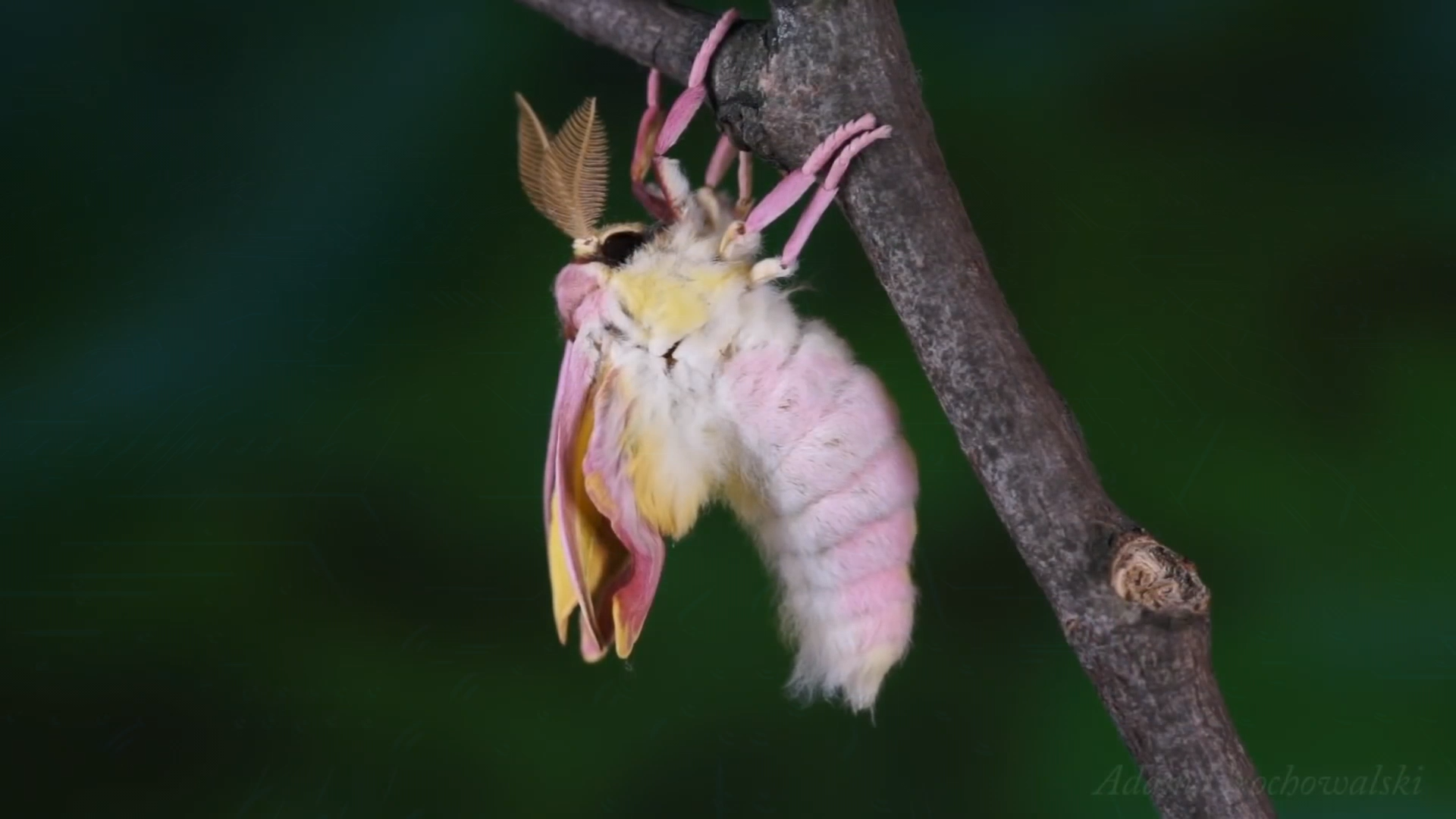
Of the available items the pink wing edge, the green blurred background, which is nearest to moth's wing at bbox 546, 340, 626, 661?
the pink wing edge

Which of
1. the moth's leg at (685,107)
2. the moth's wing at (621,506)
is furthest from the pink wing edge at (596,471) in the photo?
the moth's leg at (685,107)

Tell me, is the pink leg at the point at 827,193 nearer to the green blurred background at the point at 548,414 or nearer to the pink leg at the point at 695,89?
the pink leg at the point at 695,89

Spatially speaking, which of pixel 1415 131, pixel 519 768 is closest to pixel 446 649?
pixel 519 768

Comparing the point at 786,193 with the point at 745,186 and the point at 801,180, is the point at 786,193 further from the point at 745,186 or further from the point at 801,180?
the point at 745,186

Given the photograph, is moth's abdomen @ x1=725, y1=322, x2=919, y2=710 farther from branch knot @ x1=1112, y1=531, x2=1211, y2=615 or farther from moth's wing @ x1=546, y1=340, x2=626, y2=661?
branch knot @ x1=1112, y1=531, x2=1211, y2=615

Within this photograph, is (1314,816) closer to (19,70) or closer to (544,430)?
(544,430)
